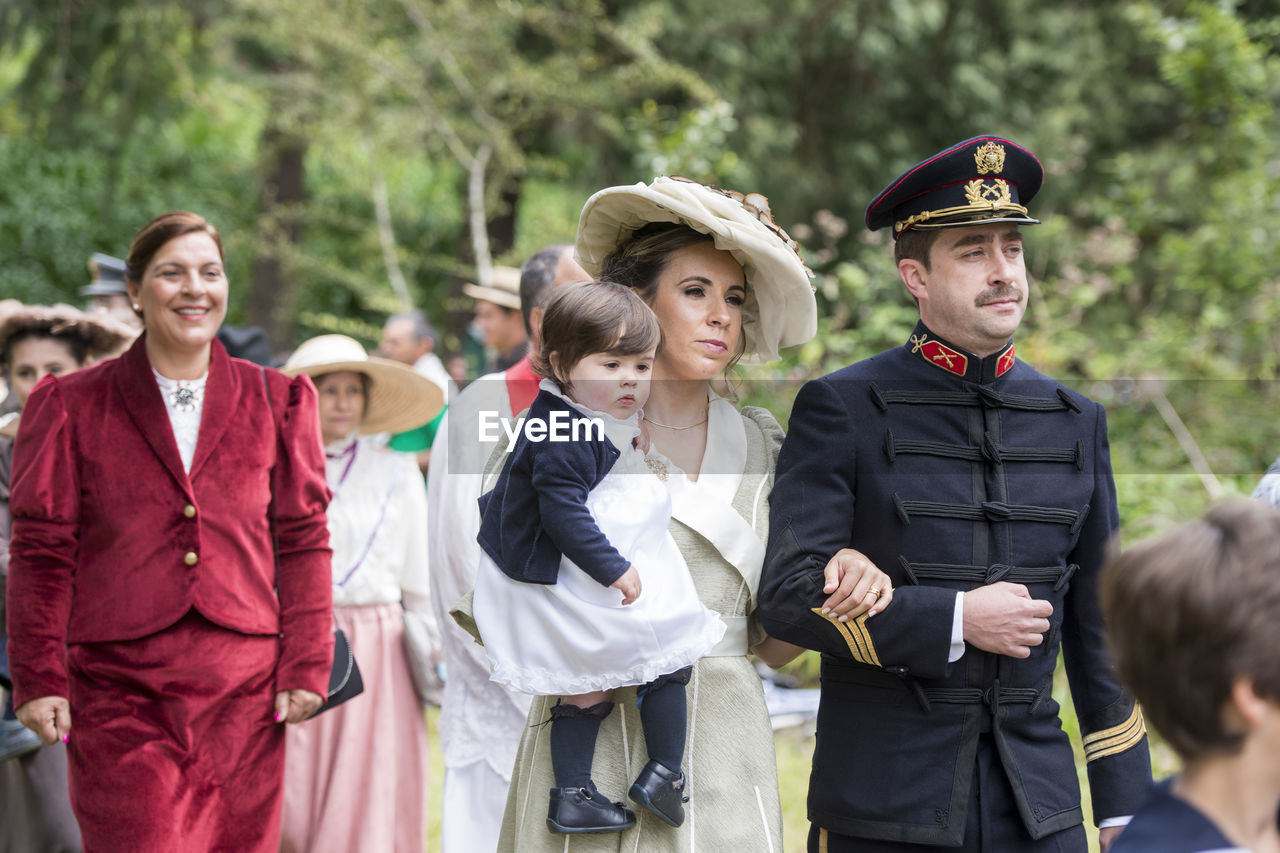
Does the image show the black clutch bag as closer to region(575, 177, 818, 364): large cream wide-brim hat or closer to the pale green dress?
the pale green dress

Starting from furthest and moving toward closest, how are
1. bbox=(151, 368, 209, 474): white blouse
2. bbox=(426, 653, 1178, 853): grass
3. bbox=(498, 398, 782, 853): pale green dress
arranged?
bbox=(426, 653, 1178, 853): grass, bbox=(151, 368, 209, 474): white blouse, bbox=(498, 398, 782, 853): pale green dress

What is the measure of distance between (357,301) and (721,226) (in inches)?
677

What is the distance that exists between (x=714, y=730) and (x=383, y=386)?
2.72 meters

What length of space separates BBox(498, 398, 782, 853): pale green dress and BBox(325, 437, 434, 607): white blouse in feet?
6.95

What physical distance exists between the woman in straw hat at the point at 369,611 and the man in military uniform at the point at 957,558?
240 centimetres

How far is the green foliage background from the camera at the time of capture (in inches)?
371

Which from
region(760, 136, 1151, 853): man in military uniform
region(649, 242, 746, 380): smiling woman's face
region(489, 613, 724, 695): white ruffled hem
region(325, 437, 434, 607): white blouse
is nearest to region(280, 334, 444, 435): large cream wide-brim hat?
region(325, 437, 434, 607): white blouse

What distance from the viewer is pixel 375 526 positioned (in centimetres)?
508

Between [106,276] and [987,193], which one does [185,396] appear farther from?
[106,276]

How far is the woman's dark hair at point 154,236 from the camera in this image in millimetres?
3842

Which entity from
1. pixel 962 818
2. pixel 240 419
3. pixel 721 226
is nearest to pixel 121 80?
pixel 240 419

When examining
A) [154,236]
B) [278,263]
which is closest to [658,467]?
[154,236]

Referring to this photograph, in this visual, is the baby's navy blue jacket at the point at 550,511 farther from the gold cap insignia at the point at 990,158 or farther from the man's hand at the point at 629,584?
the gold cap insignia at the point at 990,158

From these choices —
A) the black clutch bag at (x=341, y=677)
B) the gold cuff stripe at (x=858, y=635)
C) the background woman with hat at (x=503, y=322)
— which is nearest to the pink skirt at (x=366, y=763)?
the black clutch bag at (x=341, y=677)
